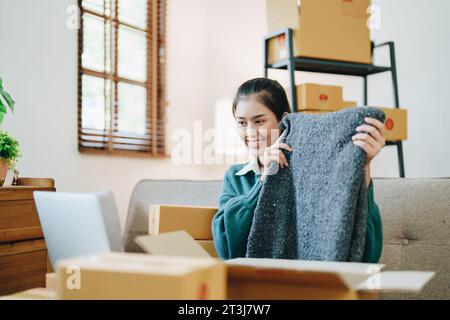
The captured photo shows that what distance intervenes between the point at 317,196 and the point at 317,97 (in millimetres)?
1602

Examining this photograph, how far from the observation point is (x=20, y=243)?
1.84 meters

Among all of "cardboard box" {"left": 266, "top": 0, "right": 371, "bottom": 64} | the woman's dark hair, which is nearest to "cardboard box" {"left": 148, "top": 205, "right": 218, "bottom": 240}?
the woman's dark hair

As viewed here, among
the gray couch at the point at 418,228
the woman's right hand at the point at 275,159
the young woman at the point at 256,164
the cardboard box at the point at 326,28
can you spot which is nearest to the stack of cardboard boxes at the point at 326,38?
the cardboard box at the point at 326,28

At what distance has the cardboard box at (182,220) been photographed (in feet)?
4.79

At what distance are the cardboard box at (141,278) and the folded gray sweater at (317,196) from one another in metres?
0.36

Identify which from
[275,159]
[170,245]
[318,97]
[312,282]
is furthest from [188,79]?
[312,282]

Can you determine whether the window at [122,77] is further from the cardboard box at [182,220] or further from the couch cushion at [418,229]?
the couch cushion at [418,229]

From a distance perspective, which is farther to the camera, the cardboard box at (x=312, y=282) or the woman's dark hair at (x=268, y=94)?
the woman's dark hair at (x=268, y=94)

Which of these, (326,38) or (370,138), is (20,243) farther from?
(326,38)

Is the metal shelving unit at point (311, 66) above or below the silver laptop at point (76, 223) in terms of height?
above

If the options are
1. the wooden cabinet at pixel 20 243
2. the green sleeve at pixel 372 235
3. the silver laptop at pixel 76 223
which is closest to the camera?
the silver laptop at pixel 76 223

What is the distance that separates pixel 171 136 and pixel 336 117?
8.90 feet
